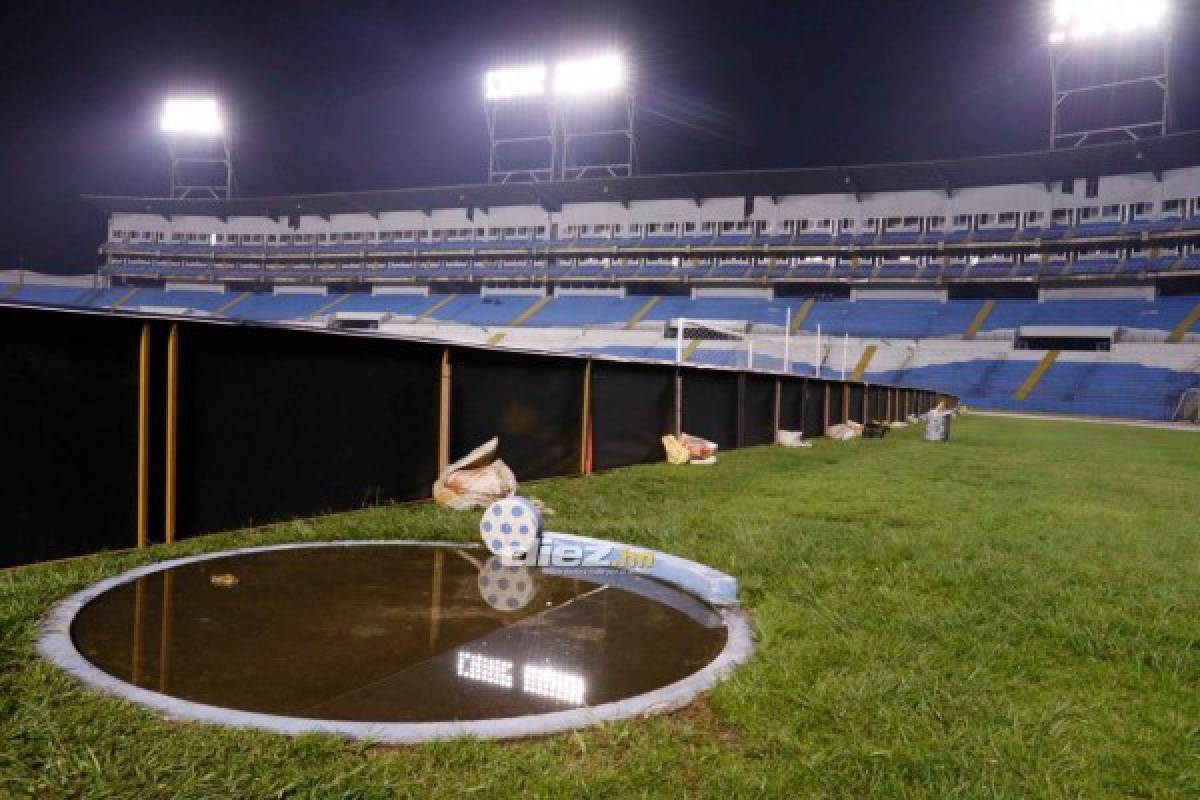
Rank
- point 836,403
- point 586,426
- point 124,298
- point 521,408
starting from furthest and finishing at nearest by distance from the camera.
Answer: point 124,298 → point 836,403 → point 586,426 → point 521,408

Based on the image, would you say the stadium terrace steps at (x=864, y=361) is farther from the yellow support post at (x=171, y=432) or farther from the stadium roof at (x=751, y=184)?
the yellow support post at (x=171, y=432)

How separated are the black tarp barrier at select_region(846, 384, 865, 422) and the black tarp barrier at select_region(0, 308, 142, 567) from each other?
1947cm

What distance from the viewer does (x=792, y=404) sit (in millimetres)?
17438

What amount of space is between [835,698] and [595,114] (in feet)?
211

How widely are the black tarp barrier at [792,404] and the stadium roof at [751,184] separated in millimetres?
37951

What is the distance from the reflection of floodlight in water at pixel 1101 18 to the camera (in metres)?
45.4

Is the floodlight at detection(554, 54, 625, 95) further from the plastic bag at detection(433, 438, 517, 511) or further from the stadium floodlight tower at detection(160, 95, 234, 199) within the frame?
the plastic bag at detection(433, 438, 517, 511)

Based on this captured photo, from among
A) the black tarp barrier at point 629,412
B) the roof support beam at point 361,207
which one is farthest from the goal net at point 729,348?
the black tarp barrier at point 629,412

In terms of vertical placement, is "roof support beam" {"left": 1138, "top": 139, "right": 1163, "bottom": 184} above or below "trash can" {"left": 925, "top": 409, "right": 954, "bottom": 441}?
above

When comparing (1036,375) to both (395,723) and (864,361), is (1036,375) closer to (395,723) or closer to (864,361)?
(864,361)

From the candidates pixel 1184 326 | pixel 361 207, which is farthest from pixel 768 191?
pixel 361 207

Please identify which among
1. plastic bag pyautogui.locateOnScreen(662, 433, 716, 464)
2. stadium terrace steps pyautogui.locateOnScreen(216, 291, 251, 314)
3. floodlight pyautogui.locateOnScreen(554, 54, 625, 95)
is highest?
floodlight pyautogui.locateOnScreen(554, 54, 625, 95)

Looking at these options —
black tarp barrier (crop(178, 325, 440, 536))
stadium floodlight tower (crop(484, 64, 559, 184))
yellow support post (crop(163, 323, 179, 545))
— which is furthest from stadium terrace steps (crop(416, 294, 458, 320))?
yellow support post (crop(163, 323, 179, 545))

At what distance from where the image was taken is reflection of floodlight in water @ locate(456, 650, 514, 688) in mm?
2861
